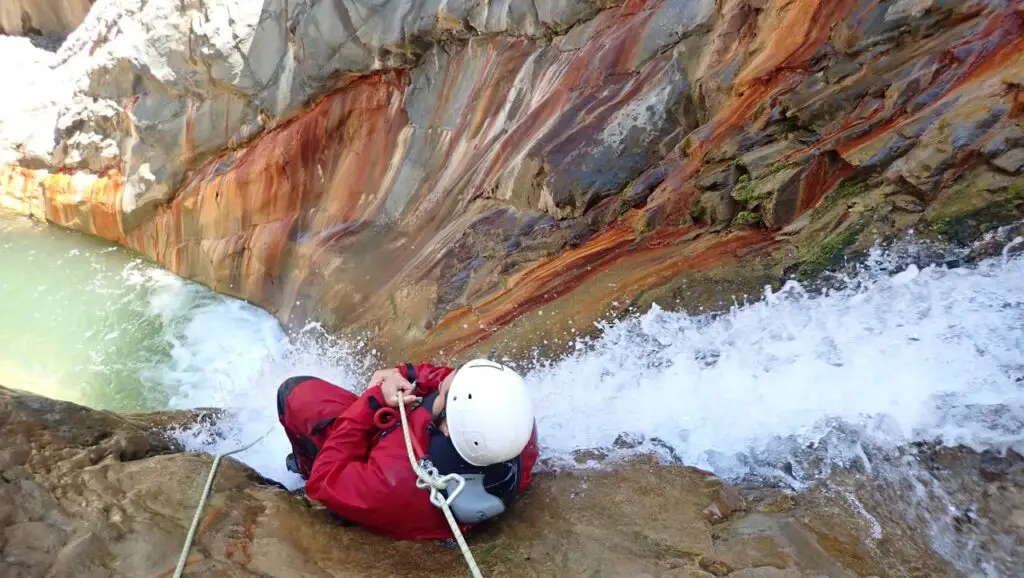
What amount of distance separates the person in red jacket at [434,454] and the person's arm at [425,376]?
0.60ft

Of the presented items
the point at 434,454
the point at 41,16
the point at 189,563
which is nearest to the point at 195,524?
the point at 189,563

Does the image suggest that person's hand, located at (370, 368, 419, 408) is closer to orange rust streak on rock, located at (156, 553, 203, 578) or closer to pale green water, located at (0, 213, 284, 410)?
orange rust streak on rock, located at (156, 553, 203, 578)

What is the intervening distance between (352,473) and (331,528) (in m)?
0.27

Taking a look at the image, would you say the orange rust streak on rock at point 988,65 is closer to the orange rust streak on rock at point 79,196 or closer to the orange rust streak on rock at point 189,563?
the orange rust streak on rock at point 189,563

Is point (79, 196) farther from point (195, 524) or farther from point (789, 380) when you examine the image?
point (789, 380)

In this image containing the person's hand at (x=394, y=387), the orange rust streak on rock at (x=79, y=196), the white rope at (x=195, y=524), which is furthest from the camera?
the orange rust streak on rock at (x=79, y=196)

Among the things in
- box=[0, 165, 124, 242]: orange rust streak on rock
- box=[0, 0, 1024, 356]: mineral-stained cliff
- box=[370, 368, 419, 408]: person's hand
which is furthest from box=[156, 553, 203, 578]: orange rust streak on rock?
box=[0, 165, 124, 242]: orange rust streak on rock

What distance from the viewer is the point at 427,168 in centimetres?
594

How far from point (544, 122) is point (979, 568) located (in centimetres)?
394

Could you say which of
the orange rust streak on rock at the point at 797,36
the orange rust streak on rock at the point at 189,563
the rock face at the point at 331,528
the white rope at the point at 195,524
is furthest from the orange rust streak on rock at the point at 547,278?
the orange rust streak on rock at the point at 189,563

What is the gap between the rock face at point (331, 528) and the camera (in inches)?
86.7

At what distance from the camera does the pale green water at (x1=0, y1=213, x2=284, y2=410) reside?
6.12m

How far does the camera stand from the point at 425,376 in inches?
122

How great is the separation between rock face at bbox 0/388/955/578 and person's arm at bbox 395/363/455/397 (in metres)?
0.67
